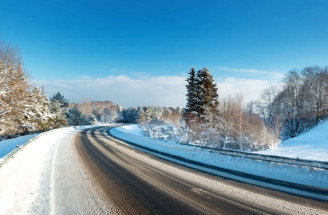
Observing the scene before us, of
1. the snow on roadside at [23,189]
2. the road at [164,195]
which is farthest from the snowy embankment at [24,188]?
the road at [164,195]

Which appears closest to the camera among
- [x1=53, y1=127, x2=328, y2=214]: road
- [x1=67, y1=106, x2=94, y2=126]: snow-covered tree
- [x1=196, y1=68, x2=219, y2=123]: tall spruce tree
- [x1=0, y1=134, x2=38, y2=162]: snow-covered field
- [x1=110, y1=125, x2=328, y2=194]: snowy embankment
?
[x1=53, y1=127, x2=328, y2=214]: road

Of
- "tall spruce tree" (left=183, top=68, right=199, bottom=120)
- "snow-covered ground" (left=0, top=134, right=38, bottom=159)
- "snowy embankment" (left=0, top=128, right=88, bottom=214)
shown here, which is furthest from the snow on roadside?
"tall spruce tree" (left=183, top=68, right=199, bottom=120)

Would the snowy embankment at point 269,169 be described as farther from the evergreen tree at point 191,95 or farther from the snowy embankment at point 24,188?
the evergreen tree at point 191,95

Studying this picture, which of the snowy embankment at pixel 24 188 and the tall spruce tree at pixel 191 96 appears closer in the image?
the snowy embankment at pixel 24 188

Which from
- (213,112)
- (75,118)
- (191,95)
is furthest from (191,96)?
(75,118)

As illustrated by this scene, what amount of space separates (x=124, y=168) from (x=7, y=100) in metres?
19.4

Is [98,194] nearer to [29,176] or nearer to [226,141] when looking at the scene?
[29,176]

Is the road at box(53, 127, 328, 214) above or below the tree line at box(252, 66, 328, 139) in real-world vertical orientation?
below

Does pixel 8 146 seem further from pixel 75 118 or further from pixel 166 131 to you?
pixel 75 118

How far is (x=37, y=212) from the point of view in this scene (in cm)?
416

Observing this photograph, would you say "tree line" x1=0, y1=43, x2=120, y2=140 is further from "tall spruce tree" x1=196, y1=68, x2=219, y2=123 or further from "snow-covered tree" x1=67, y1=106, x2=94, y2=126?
"tall spruce tree" x1=196, y1=68, x2=219, y2=123

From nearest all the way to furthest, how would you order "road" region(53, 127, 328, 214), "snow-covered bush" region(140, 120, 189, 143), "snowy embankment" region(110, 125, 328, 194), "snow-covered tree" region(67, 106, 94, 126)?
"road" region(53, 127, 328, 214), "snowy embankment" region(110, 125, 328, 194), "snow-covered bush" region(140, 120, 189, 143), "snow-covered tree" region(67, 106, 94, 126)

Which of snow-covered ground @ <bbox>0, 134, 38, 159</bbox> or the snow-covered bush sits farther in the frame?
the snow-covered bush

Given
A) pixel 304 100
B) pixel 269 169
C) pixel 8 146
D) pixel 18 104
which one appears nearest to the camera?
pixel 269 169
